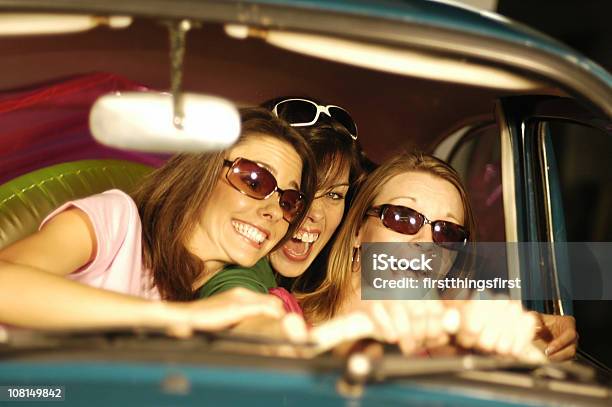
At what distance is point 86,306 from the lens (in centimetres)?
145

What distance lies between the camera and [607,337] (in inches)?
229

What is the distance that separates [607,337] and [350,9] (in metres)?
5.00

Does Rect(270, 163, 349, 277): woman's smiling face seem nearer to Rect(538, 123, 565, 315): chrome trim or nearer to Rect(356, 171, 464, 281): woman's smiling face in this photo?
Rect(356, 171, 464, 281): woman's smiling face

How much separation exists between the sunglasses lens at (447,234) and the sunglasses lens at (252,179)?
1.42 feet

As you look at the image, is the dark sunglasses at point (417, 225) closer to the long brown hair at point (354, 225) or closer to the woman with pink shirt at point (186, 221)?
the long brown hair at point (354, 225)

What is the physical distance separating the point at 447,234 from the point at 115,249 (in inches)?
33.3

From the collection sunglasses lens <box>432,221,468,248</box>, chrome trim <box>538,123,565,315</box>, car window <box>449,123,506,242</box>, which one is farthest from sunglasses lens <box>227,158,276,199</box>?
chrome trim <box>538,123,565,315</box>

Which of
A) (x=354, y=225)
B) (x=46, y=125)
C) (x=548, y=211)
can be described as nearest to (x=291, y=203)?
(x=354, y=225)

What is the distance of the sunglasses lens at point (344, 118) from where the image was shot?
2531 millimetres

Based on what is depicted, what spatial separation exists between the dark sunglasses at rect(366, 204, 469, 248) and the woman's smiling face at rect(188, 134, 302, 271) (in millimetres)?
260

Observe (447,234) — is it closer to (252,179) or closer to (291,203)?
(291,203)

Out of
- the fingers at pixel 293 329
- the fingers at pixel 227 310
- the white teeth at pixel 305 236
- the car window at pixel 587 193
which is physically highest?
the car window at pixel 587 193

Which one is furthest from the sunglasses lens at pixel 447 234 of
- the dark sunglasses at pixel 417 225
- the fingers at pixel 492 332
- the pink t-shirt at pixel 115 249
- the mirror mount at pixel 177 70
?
the mirror mount at pixel 177 70

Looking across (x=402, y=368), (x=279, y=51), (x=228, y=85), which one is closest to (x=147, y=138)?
(x=279, y=51)
